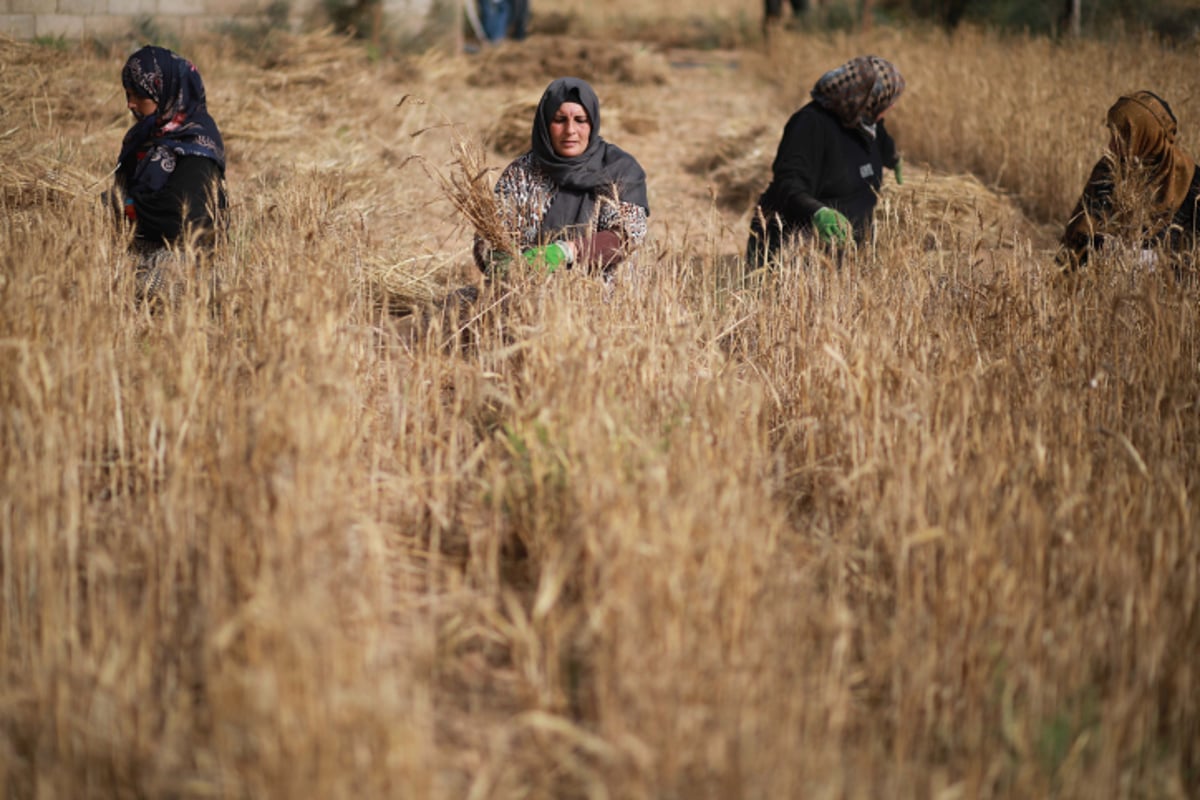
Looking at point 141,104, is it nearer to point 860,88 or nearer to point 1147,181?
point 860,88

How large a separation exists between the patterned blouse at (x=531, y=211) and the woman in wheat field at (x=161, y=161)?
0.96 m

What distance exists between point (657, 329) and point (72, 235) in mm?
1664

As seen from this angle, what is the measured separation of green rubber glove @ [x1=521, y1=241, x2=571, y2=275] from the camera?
3539 millimetres

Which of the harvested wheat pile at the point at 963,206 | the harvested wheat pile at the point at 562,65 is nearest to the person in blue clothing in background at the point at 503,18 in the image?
the harvested wheat pile at the point at 562,65

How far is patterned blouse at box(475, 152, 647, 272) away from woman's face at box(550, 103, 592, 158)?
14 centimetres

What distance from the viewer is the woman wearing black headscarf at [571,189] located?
153 inches

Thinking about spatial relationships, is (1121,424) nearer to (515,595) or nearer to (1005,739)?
(1005,739)

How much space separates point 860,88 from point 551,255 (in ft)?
5.45

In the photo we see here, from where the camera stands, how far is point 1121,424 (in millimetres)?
2977

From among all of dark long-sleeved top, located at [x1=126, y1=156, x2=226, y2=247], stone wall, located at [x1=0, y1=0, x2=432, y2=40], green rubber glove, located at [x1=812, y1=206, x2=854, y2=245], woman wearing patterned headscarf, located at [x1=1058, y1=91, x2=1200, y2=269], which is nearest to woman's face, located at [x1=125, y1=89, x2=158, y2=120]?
dark long-sleeved top, located at [x1=126, y1=156, x2=226, y2=247]

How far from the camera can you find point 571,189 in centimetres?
409

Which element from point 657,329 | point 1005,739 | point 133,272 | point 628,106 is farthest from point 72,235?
point 628,106

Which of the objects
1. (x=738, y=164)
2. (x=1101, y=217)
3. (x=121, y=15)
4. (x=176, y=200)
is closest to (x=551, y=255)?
(x=176, y=200)

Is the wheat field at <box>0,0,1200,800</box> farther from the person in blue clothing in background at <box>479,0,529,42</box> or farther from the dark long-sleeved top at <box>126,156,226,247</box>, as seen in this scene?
the person in blue clothing in background at <box>479,0,529,42</box>
